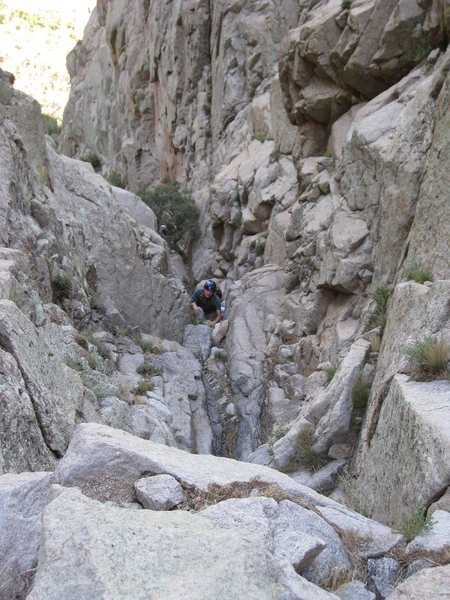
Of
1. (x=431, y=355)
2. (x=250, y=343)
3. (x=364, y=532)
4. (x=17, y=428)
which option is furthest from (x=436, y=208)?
(x=250, y=343)

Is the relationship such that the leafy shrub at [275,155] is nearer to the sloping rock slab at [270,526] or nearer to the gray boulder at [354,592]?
the sloping rock slab at [270,526]

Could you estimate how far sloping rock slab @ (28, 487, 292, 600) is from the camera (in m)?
2.43

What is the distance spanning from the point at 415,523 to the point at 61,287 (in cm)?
814

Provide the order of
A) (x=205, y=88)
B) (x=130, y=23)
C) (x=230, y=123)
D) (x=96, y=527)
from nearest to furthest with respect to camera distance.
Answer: (x=96, y=527) < (x=230, y=123) < (x=205, y=88) < (x=130, y=23)

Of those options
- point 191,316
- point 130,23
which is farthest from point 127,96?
point 191,316

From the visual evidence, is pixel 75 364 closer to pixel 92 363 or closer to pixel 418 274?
pixel 92 363

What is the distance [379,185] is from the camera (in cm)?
1096

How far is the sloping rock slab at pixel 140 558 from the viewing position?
7.98 feet

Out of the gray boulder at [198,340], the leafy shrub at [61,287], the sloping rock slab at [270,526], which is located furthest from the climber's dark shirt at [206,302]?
the sloping rock slab at [270,526]

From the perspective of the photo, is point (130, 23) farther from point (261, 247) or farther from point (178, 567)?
point (178, 567)

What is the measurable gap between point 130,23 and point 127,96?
14.7 ft

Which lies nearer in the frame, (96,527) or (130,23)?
(96,527)

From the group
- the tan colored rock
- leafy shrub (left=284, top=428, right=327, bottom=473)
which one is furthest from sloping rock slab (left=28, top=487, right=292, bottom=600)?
the tan colored rock

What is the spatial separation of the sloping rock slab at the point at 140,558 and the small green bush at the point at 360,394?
15.5 feet
